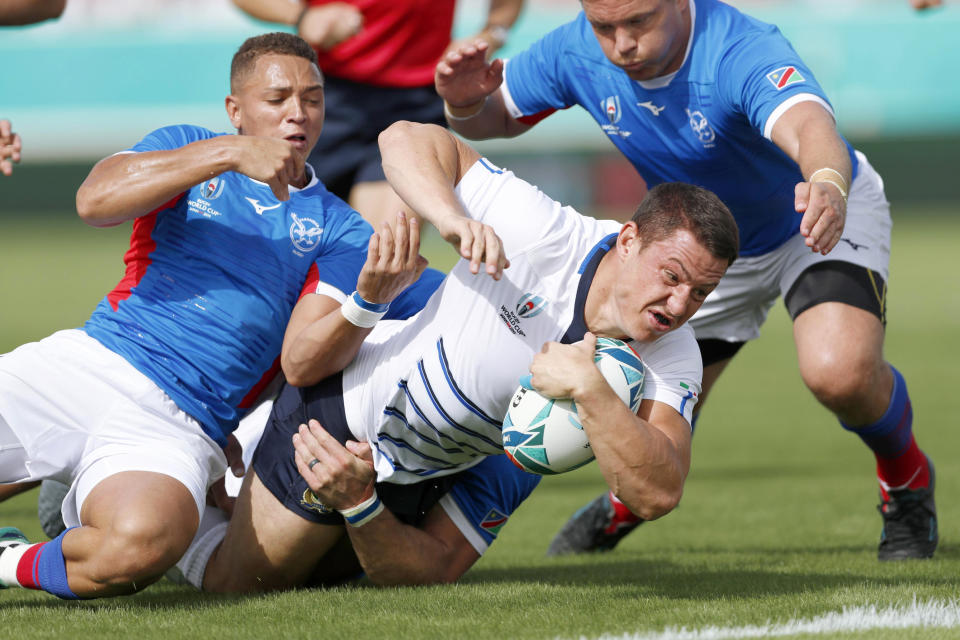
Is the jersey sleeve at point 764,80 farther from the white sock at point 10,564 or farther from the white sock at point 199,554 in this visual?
the white sock at point 10,564

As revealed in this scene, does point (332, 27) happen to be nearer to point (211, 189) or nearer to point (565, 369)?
point (211, 189)

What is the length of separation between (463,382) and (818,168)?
1283mm

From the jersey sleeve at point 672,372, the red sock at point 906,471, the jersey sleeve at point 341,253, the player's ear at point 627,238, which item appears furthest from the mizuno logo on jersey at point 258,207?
the red sock at point 906,471

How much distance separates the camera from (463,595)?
13.4 feet

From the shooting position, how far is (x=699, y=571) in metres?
4.56

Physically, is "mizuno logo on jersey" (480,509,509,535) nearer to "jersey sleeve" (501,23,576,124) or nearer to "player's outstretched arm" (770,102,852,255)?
"player's outstretched arm" (770,102,852,255)

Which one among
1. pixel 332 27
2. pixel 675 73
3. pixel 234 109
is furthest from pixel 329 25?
pixel 675 73

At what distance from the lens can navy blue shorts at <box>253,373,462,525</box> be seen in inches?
171

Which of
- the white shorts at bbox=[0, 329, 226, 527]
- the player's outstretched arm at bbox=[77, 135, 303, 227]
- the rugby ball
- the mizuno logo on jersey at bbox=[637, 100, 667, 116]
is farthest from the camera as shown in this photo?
the mizuno logo on jersey at bbox=[637, 100, 667, 116]

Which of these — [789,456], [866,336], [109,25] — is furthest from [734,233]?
[109,25]

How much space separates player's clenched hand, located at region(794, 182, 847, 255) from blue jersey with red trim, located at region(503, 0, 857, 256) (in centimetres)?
86

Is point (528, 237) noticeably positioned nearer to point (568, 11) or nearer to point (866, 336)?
point (866, 336)

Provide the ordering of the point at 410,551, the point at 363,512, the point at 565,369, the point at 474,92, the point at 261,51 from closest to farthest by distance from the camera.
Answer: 1. the point at 565,369
2. the point at 363,512
3. the point at 410,551
4. the point at 261,51
5. the point at 474,92

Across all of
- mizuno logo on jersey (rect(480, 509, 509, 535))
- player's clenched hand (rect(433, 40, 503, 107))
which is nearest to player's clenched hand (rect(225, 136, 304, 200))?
player's clenched hand (rect(433, 40, 503, 107))
